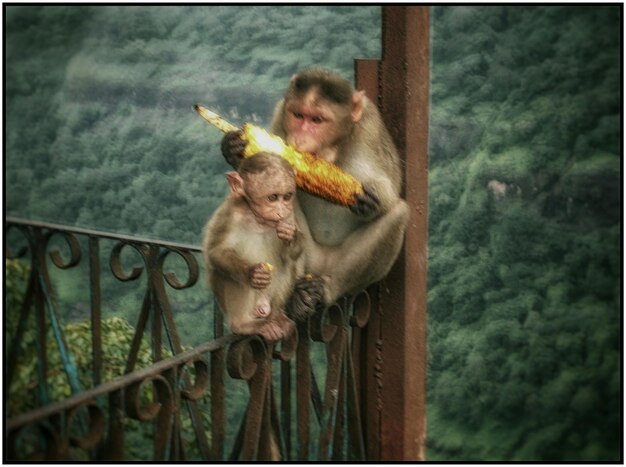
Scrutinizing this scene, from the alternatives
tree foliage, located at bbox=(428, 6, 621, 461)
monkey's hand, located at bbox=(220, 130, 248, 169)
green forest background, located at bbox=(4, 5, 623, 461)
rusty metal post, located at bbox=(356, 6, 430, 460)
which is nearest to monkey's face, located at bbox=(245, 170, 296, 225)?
monkey's hand, located at bbox=(220, 130, 248, 169)

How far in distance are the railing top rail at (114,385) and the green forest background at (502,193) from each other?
0.92 meters

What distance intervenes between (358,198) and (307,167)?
0.20m

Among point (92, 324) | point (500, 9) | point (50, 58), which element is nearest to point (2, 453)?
point (92, 324)

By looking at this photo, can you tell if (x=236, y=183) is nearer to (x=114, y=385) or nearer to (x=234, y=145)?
(x=234, y=145)

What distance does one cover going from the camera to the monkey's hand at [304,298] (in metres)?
2.10

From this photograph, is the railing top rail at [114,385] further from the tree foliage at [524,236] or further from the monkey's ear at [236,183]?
the tree foliage at [524,236]

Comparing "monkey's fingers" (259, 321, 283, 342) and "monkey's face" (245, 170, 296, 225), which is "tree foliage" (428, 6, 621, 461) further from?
"monkey's face" (245, 170, 296, 225)

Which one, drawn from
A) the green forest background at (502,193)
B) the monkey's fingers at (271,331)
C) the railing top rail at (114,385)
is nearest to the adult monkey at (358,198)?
the monkey's fingers at (271,331)

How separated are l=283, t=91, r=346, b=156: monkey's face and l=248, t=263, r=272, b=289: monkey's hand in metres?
0.29

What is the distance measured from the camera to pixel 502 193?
3529 millimetres

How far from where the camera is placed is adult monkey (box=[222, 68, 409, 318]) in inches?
80.6

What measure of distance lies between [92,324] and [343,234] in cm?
68

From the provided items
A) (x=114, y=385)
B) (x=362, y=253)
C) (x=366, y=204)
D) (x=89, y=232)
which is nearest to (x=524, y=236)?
(x=362, y=253)

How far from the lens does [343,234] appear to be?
7.47 ft
